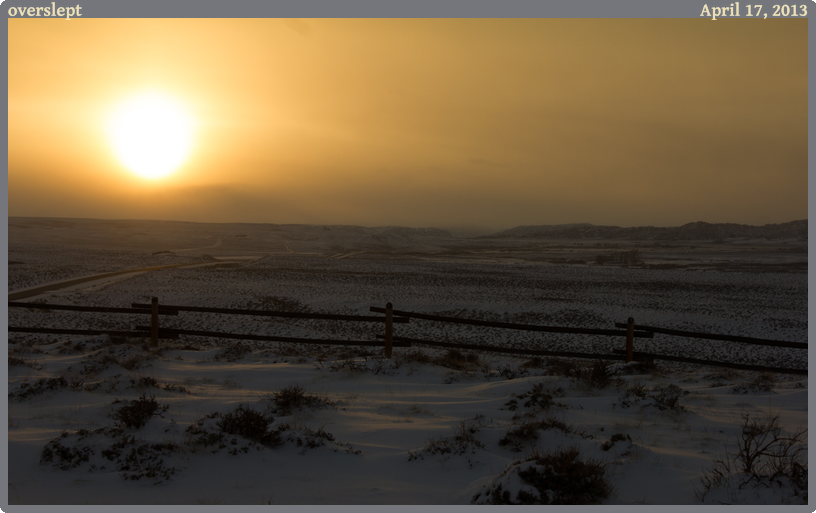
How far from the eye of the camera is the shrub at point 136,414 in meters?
5.46

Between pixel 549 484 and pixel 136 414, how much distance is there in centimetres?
473

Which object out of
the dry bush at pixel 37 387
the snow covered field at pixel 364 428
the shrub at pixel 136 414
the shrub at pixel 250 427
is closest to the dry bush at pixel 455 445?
the snow covered field at pixel 364 428

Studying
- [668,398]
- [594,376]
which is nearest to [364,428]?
[594,376]

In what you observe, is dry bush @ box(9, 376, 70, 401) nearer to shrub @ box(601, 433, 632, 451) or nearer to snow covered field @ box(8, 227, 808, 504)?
snow covered field @ box(8, 227, 808, 504)

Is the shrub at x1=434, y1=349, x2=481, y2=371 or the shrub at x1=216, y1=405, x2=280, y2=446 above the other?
the shrub at x1=216, y1=405, x2=280, y2=446

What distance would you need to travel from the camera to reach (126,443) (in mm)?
4789

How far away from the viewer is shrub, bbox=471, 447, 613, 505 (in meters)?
3.92

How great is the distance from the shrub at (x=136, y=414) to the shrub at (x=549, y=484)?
4020 mm

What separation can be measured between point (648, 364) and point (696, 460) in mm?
5290

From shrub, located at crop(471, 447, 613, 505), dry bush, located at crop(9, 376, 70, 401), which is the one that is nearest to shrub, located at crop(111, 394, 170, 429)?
dry bush, located at crop(9, 376, 70, 401)

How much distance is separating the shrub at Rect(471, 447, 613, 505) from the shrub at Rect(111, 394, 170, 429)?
4020mm

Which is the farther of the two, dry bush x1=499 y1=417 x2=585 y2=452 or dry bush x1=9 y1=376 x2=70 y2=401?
dry bush x1=9 y1=376 x2=70 y2=401

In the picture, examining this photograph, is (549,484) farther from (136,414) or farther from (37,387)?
(37,387)

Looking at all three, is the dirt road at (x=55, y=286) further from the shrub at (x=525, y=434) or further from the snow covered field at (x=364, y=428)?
the shrub at (x=525, y=434)
